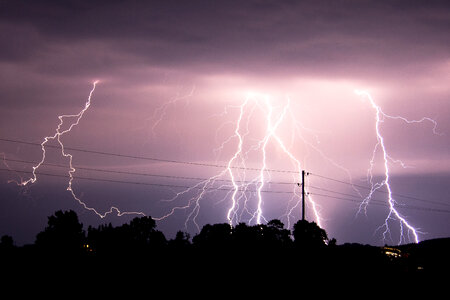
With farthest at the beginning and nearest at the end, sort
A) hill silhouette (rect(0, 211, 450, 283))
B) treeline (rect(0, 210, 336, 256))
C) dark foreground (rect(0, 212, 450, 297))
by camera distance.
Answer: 1. treeline (rect(0, 210, 336, 256))
2. hill silhouette (rect(0, 211, 450, 283))
3. dark foreground (rect(0, 212, 450, 297))

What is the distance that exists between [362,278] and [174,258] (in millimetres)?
8495

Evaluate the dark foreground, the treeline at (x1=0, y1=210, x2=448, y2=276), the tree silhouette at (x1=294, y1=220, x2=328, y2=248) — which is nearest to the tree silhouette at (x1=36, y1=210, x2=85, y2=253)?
the treeline at (x1=0, y1=210, x2=448, y2=276)

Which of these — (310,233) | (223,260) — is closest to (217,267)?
(223,260)

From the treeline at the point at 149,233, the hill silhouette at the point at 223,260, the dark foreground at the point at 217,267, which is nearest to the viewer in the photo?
the dark foreground at the point at 217,267

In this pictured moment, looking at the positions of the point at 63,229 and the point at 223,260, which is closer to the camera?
the point at 223,260

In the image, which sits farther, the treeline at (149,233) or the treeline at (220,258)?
the treeline at (149,233)

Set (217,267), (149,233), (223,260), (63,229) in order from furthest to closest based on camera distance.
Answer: (149,233)
(63,229)
(223,260)
(217,267)

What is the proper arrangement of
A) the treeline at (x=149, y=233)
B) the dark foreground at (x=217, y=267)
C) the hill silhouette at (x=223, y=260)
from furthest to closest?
the treeline at (x=149, y=233)
the hill silhouette at (x=223, y=260)
the dark foreground at (x=217, y=267)

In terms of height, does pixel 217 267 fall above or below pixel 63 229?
below

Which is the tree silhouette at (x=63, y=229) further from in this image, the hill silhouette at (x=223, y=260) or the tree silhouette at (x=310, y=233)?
the tree silhouette at (x=310, y=233)

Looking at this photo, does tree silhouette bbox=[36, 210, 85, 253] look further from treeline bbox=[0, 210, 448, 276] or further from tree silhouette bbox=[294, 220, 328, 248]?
tree silhouette bbox=[294, 220, 328, 248]

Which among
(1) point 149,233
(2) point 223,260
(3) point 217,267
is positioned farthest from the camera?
(1) point 149,233

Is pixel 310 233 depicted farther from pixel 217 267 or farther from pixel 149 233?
pixel 217 267

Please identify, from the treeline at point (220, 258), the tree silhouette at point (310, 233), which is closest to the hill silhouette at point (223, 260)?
the treeline at point (220, 258)
